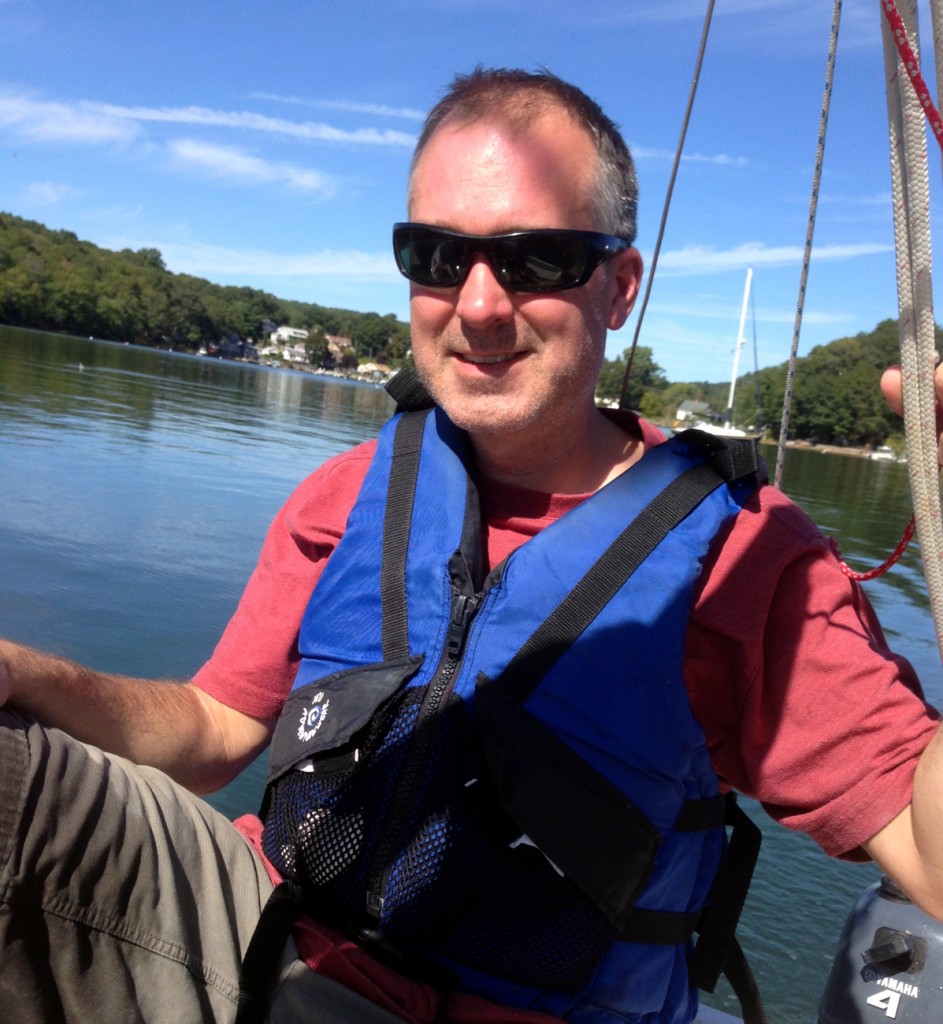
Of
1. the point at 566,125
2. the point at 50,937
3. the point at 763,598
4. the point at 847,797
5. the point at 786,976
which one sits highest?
the point at 566,125

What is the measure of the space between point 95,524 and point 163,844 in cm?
705

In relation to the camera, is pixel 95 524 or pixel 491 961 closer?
pixel 491 961

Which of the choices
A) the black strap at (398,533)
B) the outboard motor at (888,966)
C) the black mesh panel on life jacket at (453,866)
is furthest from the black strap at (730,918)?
the black strap at (398,533)

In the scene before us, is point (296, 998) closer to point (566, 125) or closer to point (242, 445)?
point (566, 125)

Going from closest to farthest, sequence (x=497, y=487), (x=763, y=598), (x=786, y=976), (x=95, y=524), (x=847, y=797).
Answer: (x=847, y=797) → (x=763, y=598) → (x=497, y=487) → (x=786, y=976) → (x=95, y=524)

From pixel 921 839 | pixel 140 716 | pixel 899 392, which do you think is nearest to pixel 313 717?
pixel 140 716

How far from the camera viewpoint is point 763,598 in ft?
5.34

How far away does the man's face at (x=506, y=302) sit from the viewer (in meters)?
1.79

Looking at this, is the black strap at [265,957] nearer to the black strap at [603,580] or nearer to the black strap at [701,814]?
the black strap at [603,580]

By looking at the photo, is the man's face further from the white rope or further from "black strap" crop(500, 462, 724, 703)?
the white rope

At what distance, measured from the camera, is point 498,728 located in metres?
1.58

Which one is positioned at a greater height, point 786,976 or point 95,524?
point 95,524

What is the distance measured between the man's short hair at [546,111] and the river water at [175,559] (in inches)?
39.3

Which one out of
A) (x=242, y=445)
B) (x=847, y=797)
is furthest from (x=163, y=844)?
(x=242, y=445)
